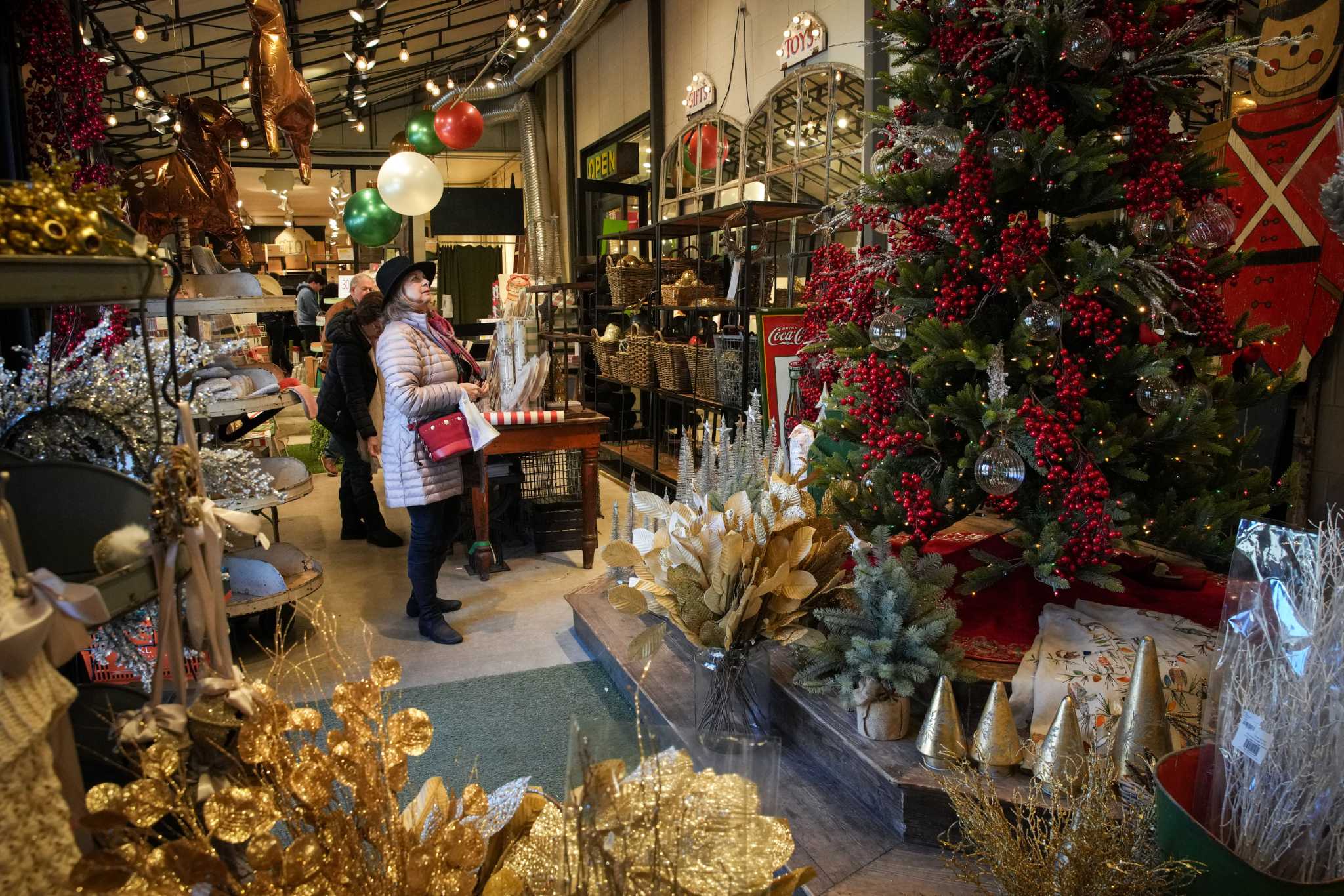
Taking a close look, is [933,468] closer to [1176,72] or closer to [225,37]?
[1176,72]

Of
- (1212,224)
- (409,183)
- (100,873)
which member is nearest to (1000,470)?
(1212,224)

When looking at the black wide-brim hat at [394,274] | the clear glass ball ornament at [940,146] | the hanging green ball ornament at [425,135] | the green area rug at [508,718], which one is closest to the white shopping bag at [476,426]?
the black wide-brim hat at [394,274]

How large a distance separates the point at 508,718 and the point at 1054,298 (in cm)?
214

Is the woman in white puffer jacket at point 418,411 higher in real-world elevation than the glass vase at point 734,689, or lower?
higher

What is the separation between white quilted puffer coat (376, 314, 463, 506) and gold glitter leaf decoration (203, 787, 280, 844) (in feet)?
9.55

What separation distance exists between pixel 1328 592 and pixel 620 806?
113 centimetres

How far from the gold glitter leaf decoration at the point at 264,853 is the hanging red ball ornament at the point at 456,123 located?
8.55 m

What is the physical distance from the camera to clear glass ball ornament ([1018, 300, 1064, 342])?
224 cm

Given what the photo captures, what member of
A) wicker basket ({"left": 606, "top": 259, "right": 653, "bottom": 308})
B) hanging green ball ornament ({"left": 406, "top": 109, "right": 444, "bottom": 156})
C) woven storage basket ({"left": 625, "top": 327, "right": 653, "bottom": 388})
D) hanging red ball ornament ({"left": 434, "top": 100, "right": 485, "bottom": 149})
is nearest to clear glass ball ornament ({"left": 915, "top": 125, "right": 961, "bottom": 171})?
woven storage basket ({"left": 625, "top": 327, "right": 653, "bottom": 388})

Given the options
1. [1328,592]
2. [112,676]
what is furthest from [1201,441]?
[112,676]

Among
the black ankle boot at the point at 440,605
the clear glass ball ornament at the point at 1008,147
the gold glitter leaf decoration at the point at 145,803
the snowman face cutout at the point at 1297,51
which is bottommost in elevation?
the black ankle boot at the point at 440,605

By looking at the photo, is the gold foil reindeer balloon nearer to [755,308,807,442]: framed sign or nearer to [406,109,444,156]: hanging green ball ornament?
[755,308,807,442]: framed sign

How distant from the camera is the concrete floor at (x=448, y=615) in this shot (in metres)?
3.54

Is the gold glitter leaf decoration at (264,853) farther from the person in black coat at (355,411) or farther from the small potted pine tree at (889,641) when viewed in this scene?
the person in black coat at (355,411)
